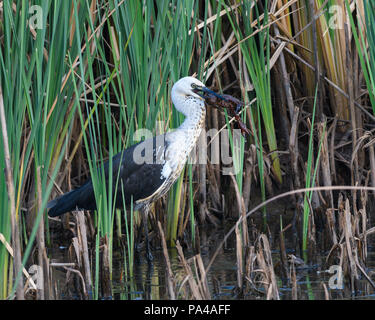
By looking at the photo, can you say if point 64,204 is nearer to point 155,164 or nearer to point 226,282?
point 155,164

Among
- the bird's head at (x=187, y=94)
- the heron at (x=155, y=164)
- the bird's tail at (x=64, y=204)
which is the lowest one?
the bird's tail at (x=64, y=204)

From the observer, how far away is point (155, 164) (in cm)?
476

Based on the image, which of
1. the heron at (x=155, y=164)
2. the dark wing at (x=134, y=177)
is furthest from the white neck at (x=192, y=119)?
the dark wing at (x=134, y=177)

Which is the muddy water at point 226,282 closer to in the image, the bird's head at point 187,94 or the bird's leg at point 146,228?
the bird's leg at point 146,228

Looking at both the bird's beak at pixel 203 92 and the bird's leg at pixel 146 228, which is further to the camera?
the bird's leg at pixel 146 228

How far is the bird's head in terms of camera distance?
4457mm

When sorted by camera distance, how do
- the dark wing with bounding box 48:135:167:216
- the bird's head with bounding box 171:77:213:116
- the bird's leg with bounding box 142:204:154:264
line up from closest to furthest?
the bird's head with bounding box 171:77:213:116 < the dark wing with bounding box 48:135:167:216 < the bird's leg with bounding box 142:204:154:264

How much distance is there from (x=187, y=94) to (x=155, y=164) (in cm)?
53

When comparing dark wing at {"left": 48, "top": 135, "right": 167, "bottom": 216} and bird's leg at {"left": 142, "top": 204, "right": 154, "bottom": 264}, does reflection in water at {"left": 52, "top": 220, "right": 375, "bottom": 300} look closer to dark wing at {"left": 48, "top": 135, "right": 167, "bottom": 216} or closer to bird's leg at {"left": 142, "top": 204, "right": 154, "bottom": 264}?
bird's leg at {"left": 142, "top": 204, "right": 154, "bottom": 264}

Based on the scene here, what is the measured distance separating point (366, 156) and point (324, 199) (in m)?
0.71

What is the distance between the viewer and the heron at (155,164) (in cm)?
459

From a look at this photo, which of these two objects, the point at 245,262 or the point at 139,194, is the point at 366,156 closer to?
the point at 139,194

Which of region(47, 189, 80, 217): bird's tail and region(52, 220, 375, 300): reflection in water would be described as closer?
region(52, 220, 375, 300): reflection in water

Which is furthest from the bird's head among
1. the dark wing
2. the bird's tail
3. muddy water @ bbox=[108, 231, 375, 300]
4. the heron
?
muddy water @ bbox=[108, 231, 375, 300]
